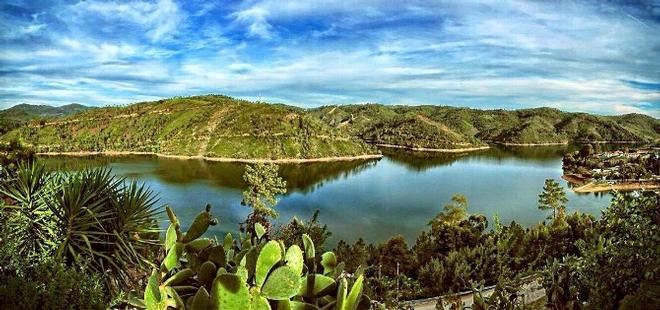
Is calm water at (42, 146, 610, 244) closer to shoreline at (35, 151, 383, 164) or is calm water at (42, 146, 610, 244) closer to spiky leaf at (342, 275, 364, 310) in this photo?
shoreline at (35, 151, 383, 164)

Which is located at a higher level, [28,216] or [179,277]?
[179,277]

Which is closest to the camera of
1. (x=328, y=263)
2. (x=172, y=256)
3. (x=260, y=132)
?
(x=172, y=256)

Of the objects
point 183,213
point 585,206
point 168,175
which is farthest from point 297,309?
point 168,175

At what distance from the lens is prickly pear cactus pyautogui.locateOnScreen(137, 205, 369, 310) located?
67.3 inches

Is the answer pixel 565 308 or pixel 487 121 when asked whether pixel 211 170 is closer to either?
pixel 565 308

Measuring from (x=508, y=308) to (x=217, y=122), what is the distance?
121 metres

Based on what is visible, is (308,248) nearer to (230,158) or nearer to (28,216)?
(28,216)

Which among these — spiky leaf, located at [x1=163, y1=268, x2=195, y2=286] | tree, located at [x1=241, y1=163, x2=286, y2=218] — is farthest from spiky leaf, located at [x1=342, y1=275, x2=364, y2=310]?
tree, located at [x1=241, y1=163, x2=286, y2=218]

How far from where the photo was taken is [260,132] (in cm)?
10944

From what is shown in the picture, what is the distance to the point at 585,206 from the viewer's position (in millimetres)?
54531

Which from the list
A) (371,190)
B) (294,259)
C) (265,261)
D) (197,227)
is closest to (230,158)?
(371,190)

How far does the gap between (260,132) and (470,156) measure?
176 ft

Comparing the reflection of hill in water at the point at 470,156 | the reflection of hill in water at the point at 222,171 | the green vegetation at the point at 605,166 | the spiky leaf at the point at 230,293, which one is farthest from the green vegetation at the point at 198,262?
the reflection of hill in water at the point at 470,156

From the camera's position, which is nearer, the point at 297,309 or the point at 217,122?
the point at 297,309
